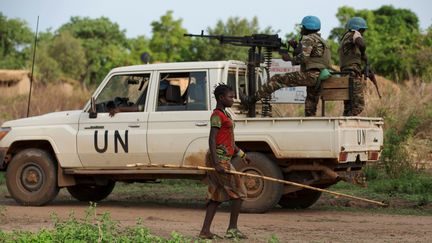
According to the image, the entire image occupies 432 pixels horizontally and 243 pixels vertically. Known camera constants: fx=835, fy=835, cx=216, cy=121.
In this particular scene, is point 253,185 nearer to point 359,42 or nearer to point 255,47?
point 255,47

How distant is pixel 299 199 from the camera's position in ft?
38.2

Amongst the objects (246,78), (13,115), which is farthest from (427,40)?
(246,78)

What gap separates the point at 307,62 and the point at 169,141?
2.08 metres

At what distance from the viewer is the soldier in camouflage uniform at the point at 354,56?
10.9 meters

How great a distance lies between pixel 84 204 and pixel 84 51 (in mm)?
35417

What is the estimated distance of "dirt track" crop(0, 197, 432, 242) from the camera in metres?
8.62

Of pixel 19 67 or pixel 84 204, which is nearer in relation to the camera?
pixel 84 204

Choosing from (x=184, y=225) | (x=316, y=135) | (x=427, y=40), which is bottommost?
(x=184, y=225)

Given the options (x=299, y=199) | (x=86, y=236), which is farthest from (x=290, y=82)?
(x=86, y=236)

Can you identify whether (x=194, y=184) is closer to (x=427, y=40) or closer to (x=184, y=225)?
(x=184, y=225)

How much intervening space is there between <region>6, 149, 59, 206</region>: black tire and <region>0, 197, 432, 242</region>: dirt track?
175mm

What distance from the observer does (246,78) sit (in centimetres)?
1150

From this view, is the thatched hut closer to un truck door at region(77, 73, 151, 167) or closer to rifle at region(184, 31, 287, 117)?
un truck door at region(77, 73, 151, 167)

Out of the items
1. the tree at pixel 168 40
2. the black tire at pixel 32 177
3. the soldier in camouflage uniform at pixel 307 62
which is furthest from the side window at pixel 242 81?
the tree at pixel 168 40
